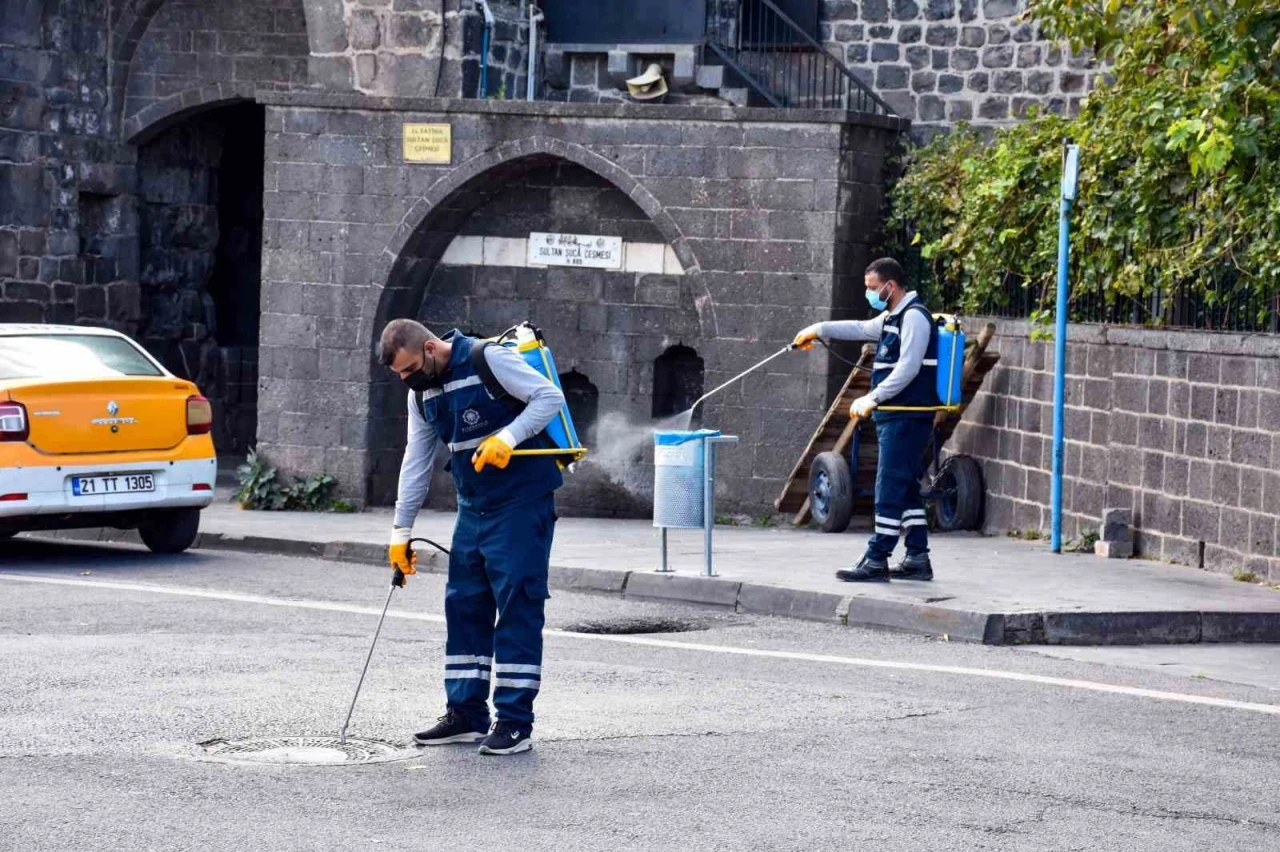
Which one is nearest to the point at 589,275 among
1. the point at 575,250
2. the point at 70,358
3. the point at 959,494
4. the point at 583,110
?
the point at 575,250

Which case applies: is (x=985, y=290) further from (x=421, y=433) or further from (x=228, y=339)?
(x=228, y=339)

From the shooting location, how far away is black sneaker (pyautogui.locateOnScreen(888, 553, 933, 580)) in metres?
13.0

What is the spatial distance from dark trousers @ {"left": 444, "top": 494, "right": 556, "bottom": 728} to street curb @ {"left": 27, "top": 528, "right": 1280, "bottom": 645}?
3.87 m

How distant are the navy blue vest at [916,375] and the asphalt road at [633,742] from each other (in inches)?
65.2

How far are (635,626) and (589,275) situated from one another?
6.56 metres

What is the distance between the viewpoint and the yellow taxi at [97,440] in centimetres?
1348

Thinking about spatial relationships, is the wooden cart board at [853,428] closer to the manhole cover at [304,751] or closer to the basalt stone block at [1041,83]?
the basalt stone block at [1041,83]

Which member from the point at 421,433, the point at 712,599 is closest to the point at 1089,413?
the point at 712,599

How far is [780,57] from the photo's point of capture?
21.9 meters

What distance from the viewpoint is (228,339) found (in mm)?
24750

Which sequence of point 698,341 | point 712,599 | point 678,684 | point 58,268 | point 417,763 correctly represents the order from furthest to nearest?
point 58,268
point 698,341
point 712,599
point 678,684
point 417,763

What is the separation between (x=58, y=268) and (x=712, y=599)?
11119 mm

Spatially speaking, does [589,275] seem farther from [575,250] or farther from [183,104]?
[183,104]

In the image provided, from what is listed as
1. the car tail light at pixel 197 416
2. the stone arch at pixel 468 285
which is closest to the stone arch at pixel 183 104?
the stone arch at pixel 468 285
